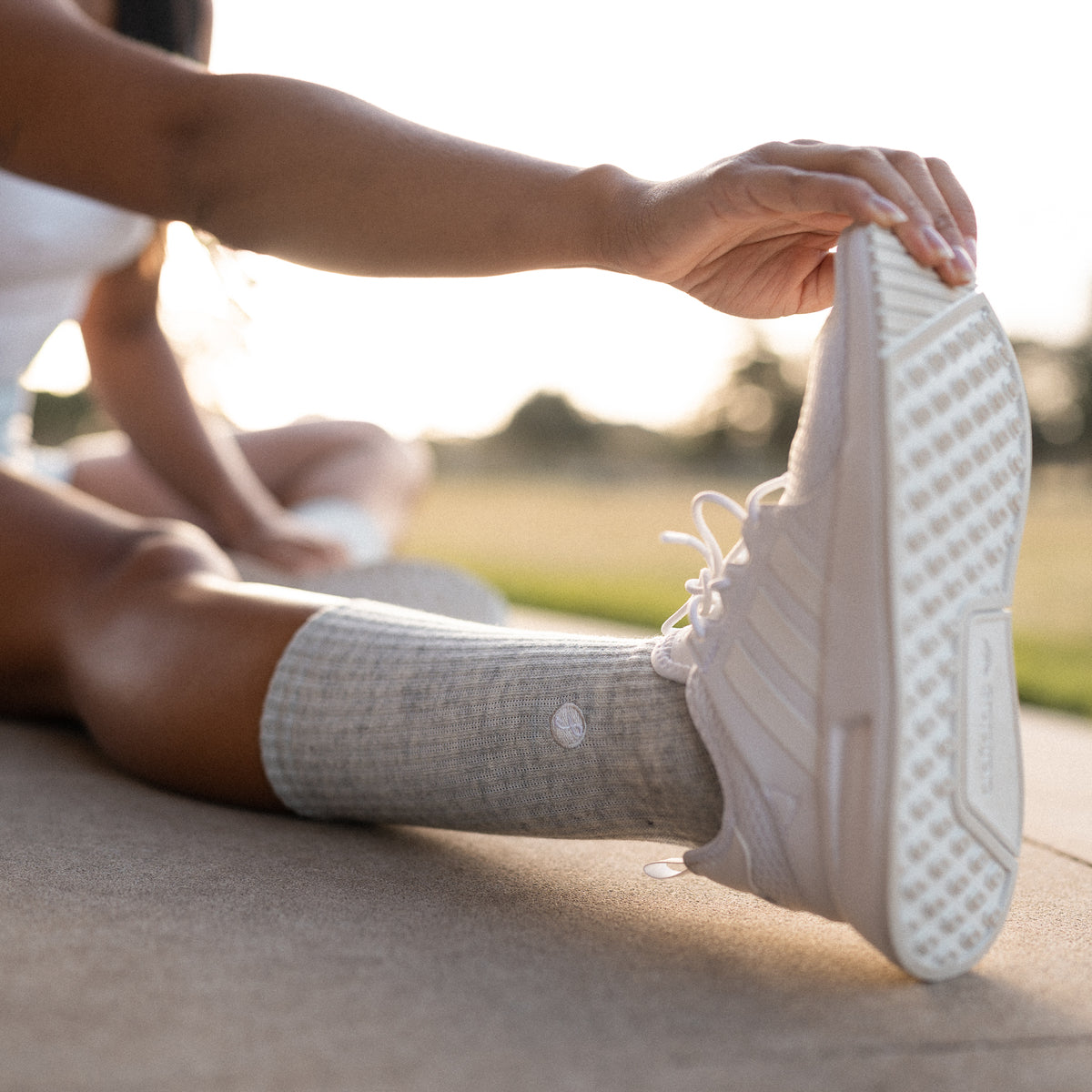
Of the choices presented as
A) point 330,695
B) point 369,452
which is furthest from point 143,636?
point 369,452

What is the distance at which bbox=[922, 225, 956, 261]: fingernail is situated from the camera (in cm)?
53

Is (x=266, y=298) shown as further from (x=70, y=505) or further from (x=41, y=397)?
(x=41, y=397)

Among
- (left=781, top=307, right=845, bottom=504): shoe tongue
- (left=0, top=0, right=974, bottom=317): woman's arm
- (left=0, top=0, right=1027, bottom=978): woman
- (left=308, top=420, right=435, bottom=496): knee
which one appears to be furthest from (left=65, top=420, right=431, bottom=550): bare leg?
(left=781, top=307, right=845, bottom=504): shoe tongue

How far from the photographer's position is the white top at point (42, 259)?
117 cm

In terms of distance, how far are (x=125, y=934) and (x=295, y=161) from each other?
1.41 ft

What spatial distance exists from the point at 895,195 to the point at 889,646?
23 cm

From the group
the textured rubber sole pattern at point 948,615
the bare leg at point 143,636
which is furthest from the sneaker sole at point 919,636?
the bare leg at point 143,636

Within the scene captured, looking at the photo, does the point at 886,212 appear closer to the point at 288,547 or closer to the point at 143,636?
the point at 143,636

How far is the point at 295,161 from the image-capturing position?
618mm

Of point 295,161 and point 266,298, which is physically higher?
point 295,161

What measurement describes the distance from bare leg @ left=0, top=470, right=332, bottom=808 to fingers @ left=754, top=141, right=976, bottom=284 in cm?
43

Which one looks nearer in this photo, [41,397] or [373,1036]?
[373,1036]

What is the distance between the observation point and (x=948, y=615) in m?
0.52

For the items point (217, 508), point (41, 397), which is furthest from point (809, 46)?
point (41, 397)
